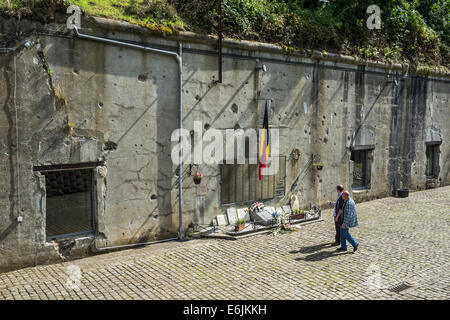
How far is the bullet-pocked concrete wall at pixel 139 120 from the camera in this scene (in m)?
8.48

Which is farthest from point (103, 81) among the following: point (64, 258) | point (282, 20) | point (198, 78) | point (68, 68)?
point (282, 20)

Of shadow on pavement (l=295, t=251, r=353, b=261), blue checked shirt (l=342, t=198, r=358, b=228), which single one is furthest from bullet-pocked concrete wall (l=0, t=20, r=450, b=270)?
blue checked shirt (l=342, t=198, r=358, b=228)

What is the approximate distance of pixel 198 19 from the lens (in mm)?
11070

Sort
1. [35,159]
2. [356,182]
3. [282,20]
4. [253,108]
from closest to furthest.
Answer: [35,159], [253,108], [282,20], [356,182]

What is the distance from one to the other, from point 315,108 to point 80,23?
7.67 m

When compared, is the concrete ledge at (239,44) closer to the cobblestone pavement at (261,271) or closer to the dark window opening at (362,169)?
the dark window opening at (362,169)

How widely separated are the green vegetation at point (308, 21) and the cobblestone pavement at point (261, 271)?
17.0 feet

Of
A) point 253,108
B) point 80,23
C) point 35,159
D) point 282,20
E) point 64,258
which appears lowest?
point 64,258

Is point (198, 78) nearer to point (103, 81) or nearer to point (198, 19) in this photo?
point (198, 19)

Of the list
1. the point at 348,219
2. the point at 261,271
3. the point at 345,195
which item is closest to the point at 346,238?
the point at 348,219

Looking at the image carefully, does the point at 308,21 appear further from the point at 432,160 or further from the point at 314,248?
the point at 432,160

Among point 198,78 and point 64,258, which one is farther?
point 198,78

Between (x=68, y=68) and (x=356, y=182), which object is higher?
(x=68, y=68)

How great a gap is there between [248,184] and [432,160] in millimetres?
10888
